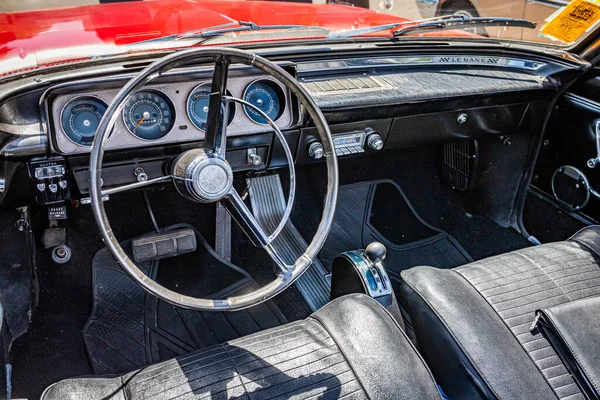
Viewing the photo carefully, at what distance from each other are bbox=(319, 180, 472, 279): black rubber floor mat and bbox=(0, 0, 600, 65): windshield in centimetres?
95

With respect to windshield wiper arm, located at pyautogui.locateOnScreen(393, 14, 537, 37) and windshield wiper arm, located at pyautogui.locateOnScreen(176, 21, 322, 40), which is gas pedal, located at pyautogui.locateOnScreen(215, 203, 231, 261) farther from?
windshield wiper arm, located at pyautogui.locateOnScreen(393, 14, 537, 37)

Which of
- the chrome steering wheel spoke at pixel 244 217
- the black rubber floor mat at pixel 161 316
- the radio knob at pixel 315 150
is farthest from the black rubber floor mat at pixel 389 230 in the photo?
the chrome steering wheel spoke at pixel 244 217

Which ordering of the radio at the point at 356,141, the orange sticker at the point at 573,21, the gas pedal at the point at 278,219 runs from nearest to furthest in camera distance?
the radio at the point at 356,141 → the orange sticker at the point at 573,21 → the gas pedal at the point at 278,219

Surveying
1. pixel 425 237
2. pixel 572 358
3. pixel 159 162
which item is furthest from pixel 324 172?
pixel 572 358

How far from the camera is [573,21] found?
2574 mm

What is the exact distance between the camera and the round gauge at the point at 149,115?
186cm

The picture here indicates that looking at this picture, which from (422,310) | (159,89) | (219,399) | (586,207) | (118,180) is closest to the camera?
(219,399)

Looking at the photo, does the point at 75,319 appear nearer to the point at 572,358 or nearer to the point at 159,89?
the point at 159,89

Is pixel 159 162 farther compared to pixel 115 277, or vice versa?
pixel 115 277

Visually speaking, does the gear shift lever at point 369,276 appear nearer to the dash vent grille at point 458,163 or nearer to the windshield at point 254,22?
the windshield at point 254,22

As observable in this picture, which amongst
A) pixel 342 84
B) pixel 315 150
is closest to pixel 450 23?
pixel 342 84

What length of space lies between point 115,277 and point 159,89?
1062 mm

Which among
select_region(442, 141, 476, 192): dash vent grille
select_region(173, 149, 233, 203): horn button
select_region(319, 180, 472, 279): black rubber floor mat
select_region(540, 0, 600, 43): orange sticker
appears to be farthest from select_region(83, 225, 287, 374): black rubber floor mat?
select_region(540, 0, 600, 43): orange sticker

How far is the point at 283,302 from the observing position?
2684mm
